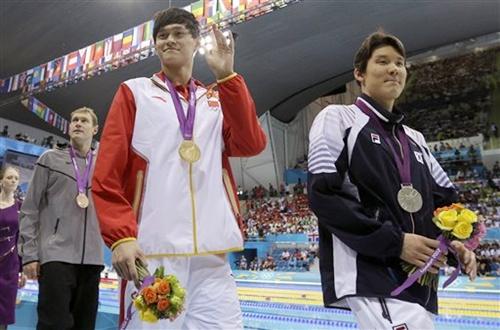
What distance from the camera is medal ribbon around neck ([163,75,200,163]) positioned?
1.50 metres

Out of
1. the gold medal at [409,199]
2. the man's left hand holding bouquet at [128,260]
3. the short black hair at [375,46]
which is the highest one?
the short black hair at [375,46]

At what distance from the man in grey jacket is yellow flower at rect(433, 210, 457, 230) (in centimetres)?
185

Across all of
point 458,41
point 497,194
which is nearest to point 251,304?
point 497,194

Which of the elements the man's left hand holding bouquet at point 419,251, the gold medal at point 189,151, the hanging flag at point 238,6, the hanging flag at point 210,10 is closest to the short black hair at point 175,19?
the gold medal at point 189,151

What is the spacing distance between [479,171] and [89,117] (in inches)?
691

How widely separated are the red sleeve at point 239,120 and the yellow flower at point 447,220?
654 millimetres

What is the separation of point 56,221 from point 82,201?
0.17 m

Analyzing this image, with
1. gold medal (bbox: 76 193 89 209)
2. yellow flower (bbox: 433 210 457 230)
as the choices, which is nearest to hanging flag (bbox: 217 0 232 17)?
gold medal (bbox: 76 193 89 209)

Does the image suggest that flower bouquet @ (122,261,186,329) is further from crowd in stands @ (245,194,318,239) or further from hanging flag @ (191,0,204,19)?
crowd in stands @ (245,194,318,239)

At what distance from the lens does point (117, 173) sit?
1.42m

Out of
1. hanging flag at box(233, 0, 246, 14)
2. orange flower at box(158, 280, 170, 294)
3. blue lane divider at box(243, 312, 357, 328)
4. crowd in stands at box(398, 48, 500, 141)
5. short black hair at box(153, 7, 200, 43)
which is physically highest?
crowd in stands at box(398, 48, 500, 141)

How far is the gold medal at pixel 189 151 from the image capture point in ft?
4.89

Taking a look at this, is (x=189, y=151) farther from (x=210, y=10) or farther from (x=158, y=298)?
(x=210, y=10)

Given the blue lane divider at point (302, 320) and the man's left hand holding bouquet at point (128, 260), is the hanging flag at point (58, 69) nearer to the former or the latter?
the blue lane divider at point (302, 320)
